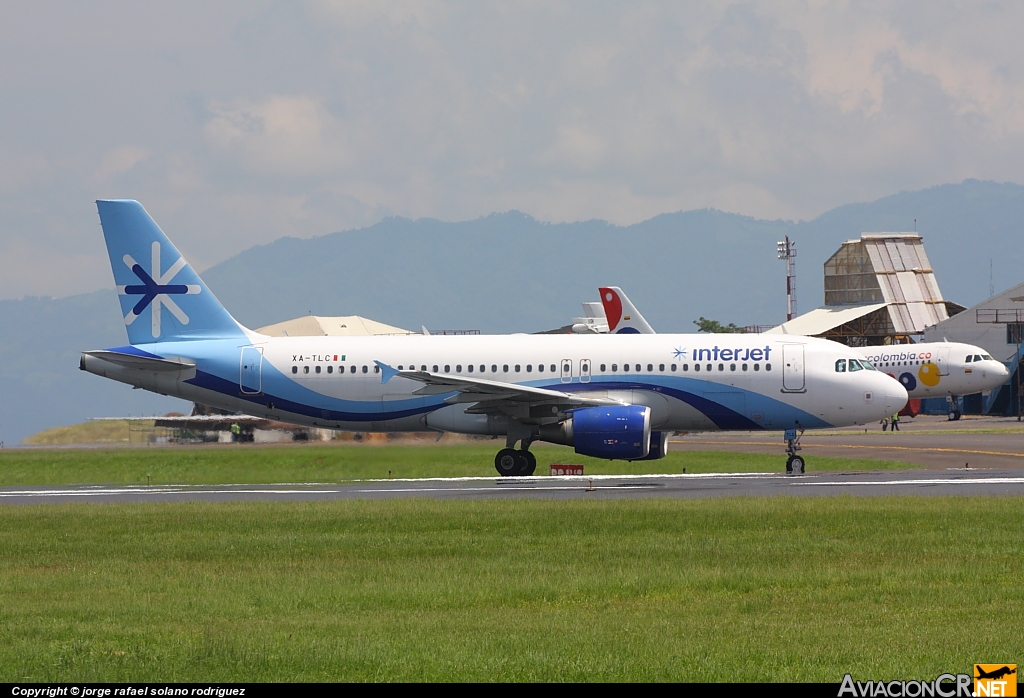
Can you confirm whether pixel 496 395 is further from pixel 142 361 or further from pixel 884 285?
pixel 884 285

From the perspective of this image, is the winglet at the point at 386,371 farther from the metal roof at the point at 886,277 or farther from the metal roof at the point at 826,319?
the metal roof at the point at 886,277

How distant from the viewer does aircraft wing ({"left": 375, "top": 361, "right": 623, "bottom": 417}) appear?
3438cm

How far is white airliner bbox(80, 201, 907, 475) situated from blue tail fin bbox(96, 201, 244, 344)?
0.04 metres

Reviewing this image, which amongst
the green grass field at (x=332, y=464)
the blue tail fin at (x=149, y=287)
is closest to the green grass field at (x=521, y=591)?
the green grass field at (x=332, y=464)

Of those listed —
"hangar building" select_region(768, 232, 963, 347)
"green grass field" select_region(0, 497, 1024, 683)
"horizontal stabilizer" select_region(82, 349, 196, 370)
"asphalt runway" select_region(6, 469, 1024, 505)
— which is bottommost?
"green grass field" select_region(0, 497, 1024, 683)

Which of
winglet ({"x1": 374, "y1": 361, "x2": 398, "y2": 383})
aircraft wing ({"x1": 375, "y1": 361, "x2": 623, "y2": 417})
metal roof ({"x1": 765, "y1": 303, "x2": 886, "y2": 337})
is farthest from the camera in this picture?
metal roof ({"x1": 765, "y1": 303, "x2": 886, "y2": 337})

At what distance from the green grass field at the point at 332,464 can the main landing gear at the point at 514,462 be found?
4.84 ft

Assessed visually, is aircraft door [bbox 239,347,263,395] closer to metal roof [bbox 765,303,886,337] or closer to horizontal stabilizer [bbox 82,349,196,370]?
horizontal stabilizer [bbox 82,349,196,370]

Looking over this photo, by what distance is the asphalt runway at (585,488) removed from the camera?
2831 cm

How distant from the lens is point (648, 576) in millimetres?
16391

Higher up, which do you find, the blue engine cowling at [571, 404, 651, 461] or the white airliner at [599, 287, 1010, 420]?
the white airliner at [599, 287, 1010, 420]

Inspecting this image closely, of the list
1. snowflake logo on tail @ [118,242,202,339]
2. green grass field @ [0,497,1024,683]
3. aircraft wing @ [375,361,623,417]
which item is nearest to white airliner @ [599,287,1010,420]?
aircraft wing @ [375,361,623,417]

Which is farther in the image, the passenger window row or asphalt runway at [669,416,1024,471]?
asphalt runway at [669,416,1024,471]

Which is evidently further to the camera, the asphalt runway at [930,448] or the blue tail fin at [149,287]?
the asphalt runway at [930,448]
